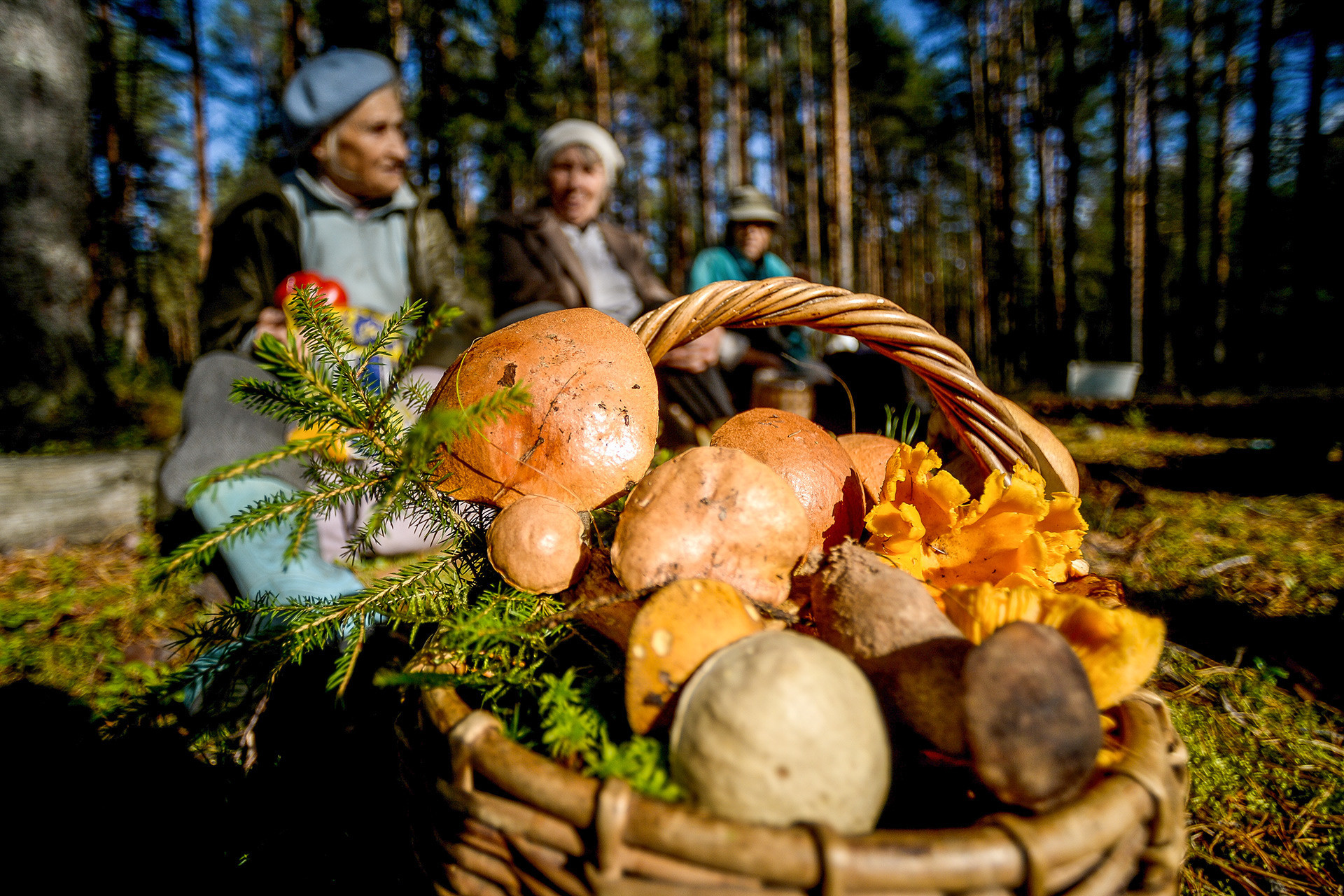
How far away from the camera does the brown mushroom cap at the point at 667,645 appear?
0.81 meters

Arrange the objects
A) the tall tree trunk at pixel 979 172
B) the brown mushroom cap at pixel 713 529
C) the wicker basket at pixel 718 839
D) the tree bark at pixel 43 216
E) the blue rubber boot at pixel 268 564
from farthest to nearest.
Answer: the tall tree trunk at pixel 979 172 → the tree bark at pixel 43 216 → the blue rubber boot at pixel 268 564 → the brown mushroom cap at pixel 713 529 → the wicker basket at pixel 718 839

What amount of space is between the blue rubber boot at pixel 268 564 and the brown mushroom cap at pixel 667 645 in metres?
1.44

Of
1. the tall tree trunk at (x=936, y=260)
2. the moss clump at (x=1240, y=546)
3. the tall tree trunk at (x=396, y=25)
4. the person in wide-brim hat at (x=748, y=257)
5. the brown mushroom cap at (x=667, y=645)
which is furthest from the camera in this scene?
the tall tree trunk at (x=936, y=260)

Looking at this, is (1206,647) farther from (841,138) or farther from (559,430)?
(841,138)

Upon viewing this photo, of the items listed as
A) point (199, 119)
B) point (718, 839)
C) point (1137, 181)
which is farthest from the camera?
point (1137, 181)

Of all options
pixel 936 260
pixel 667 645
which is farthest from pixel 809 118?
pixel 936 260

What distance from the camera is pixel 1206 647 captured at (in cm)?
211

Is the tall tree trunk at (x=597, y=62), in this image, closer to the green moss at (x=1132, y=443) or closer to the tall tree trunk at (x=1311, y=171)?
the green moss at (x=1132, y=443)

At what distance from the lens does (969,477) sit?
57.7 inches

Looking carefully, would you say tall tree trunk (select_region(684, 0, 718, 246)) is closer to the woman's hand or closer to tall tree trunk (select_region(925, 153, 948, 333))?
the woman's hand

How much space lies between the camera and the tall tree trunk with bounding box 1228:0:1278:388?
9.60m

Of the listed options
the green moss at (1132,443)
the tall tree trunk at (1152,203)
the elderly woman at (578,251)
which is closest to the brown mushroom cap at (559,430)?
the elderly woman at (578,251)

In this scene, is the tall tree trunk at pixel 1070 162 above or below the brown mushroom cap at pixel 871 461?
above

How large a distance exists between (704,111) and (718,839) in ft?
46.0
